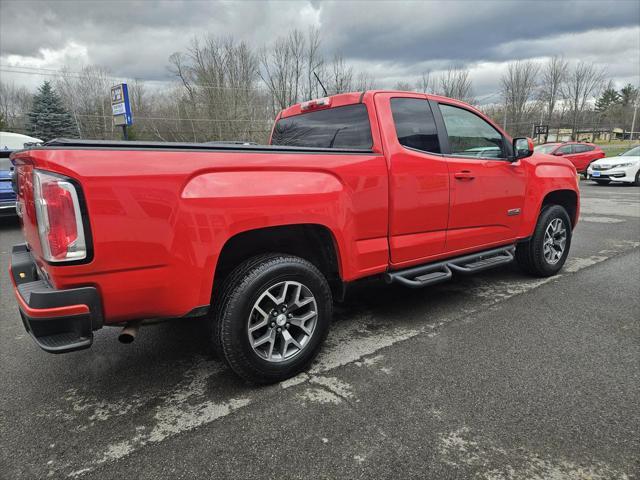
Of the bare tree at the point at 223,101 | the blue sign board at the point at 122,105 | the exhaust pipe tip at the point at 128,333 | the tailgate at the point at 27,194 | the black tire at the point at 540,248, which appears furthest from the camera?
A: the bare tree at the point at 223,101

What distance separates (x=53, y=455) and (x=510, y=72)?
62022 mm

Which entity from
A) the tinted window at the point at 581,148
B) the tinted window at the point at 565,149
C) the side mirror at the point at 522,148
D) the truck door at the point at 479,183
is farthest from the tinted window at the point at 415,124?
the tinted window at the point at 581,148

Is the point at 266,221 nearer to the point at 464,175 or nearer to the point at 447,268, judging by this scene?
the point at 447,268

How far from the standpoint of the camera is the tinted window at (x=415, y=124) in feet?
10.9

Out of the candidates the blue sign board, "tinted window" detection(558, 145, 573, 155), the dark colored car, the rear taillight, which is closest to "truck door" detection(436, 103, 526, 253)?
the rear taillight

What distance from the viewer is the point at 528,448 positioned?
2066mm

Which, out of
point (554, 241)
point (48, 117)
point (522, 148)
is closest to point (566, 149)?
point (554, 241)

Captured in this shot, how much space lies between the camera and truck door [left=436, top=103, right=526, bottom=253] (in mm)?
3674

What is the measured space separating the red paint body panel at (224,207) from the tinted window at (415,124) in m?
0.08

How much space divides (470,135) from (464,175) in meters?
0.55

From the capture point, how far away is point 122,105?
40.4ft

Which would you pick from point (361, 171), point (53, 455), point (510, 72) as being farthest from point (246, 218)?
point (510, 72)

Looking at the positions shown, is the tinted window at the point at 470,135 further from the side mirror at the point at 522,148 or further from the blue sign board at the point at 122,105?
the blue sign board at the point at 122,105

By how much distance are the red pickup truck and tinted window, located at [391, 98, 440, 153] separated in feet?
0.04
